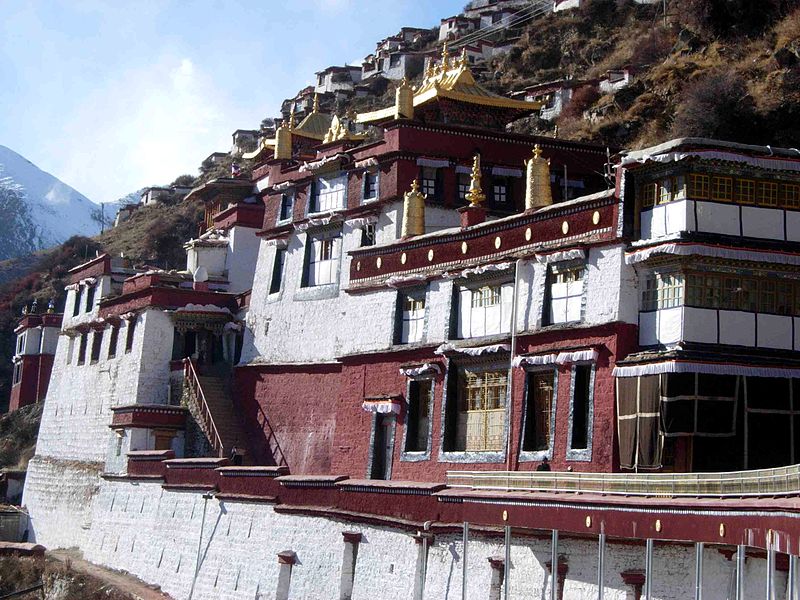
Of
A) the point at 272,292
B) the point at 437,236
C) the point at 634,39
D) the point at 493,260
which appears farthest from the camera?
the point at 634,39

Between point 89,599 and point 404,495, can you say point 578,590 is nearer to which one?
point 404,495

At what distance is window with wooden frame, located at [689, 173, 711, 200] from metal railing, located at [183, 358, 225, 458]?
17688mm

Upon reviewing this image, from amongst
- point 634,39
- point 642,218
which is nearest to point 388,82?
point 634,39

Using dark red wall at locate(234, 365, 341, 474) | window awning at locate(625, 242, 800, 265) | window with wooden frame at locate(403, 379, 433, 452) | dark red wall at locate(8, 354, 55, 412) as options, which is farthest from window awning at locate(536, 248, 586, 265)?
dark red wall at locate(8, 354, 55, 412)

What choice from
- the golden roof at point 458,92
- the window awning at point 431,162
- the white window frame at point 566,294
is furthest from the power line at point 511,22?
the white window frame at point 566,294

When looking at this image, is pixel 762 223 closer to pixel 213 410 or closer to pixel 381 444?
pixel 381 444

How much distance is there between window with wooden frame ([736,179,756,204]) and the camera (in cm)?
2328

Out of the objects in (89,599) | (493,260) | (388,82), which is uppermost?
(388,82)

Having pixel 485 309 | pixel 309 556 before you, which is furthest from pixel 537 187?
pixel 309 556

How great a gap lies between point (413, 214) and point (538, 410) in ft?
25.9

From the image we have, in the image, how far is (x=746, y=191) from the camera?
919 inches

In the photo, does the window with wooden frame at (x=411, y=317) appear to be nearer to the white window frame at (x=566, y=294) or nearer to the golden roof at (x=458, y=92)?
the white window frame at (x=566, y=294)

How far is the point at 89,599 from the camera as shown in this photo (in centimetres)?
3297

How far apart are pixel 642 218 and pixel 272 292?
1642cm
